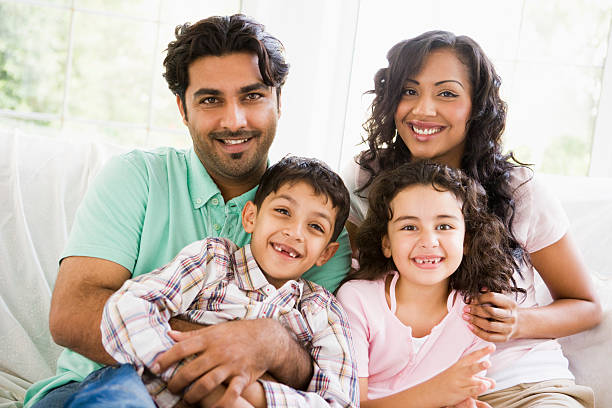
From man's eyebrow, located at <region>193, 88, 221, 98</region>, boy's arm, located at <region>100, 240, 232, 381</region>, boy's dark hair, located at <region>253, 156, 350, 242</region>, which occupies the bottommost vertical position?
boy's arm, located at <region>100, 240, 232, 381</region>

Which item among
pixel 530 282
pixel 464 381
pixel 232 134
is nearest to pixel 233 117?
pixel 232 134

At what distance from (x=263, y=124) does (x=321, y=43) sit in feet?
3.76

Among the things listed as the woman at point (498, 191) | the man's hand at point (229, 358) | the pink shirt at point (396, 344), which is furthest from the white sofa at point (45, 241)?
the man's hand at point (229, 358)

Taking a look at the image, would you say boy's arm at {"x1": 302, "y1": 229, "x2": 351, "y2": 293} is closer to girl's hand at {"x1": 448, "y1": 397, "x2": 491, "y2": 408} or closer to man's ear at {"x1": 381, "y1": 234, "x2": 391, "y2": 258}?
man's ear at {"x1": 381, "y1": 234, "x2": 391, "y2": 258}

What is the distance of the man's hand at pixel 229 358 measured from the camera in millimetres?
1262

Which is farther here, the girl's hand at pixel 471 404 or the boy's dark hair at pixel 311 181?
the boy's dark hair at pixel 311 181

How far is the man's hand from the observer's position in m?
1.26

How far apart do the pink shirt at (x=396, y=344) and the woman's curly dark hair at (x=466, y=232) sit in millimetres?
99

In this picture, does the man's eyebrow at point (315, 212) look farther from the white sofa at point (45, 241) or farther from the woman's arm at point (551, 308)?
the white sofa at point (45, 241)

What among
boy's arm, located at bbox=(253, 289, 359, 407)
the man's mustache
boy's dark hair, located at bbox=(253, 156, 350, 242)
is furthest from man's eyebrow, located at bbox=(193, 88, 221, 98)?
boy's arm, located at bbox=(253, 289, 359, 407)

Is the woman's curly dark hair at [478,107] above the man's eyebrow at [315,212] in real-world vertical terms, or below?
above

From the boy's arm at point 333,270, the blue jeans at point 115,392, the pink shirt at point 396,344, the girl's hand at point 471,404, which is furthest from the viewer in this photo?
the boy's arm at point 333,270

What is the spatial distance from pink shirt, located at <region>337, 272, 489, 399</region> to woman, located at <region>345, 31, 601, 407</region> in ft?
0.22

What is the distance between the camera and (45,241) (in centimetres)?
198
